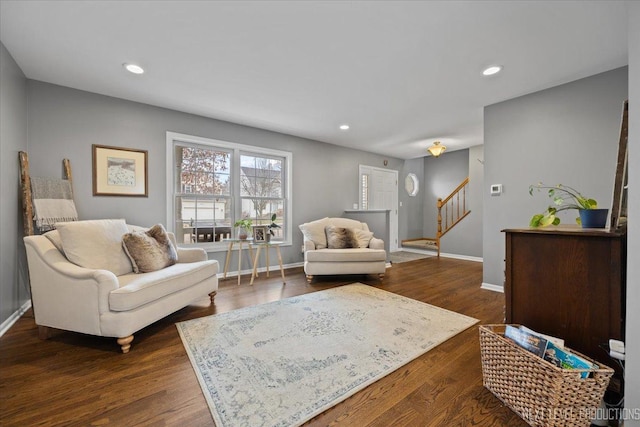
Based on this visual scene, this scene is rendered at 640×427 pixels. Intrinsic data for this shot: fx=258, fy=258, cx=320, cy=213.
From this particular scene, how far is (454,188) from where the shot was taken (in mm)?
6852

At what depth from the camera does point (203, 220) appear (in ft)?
12.9

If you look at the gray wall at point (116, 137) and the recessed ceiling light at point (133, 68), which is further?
the gray wall at point (116, 137)

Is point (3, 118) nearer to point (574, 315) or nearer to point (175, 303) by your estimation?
point (175, 303)

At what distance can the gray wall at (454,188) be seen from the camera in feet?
18.2

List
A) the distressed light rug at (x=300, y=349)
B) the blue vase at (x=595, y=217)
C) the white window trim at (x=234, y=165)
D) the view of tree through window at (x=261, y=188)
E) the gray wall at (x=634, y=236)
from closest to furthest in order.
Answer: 1. the gray wall at (x=634, y=236)
2. the distressed light rug at (x=300, y=349)
3. the blue vase at (x=595, y=217)
4. the white window trim at (x=234, y=165)
5. the view of tree through window at (x=261, y=188)

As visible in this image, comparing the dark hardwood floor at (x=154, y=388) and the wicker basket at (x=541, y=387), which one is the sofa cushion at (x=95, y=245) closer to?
the dark hardwood floor at (x=154, y=388)

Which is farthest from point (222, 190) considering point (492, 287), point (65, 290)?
point (492, 287)

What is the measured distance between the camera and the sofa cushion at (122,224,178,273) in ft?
8.12

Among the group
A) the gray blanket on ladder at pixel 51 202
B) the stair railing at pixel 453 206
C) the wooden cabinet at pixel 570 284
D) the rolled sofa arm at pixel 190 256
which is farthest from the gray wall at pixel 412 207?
the gray blanket on ladder at pixel 51 202

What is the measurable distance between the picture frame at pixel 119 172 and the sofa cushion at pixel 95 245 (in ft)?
2.78

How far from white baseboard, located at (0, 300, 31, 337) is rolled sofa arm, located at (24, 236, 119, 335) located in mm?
427

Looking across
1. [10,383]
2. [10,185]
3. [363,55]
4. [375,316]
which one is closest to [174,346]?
[10,383]

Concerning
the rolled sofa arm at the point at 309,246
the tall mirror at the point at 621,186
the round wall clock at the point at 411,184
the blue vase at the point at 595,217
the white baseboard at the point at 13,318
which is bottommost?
the white baseboard at the point at 13,318

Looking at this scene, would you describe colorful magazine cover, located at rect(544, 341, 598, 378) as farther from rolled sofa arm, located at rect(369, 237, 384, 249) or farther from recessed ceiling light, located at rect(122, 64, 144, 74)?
recessed ceiling light, located at rect(122, 64, 144, 74)
